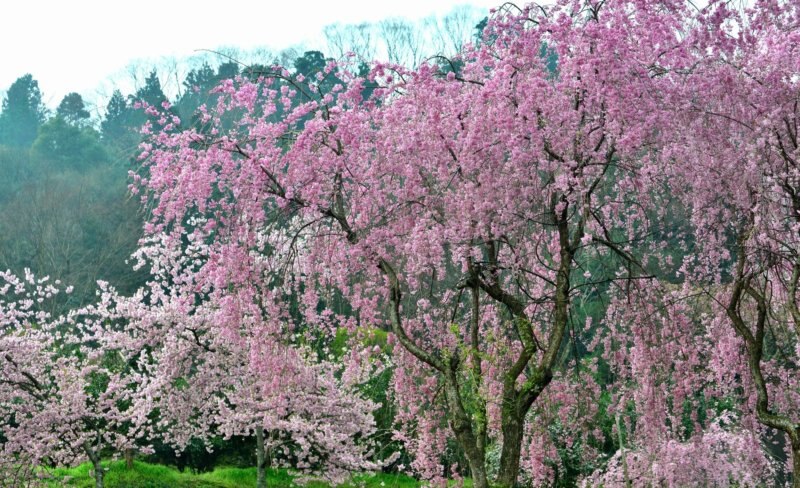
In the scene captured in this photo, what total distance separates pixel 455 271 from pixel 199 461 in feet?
34.8

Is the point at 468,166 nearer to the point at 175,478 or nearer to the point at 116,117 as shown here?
the point at 175,478

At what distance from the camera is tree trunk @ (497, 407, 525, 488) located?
22.0 ft

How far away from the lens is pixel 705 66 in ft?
22.8

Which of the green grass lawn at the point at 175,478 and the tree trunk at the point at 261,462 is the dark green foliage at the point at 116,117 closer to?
the green grass lawn at the point at 175,478

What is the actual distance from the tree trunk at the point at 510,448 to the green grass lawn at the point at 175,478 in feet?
28.2

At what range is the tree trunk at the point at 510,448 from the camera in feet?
22.0

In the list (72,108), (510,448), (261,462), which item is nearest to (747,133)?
(510,448)

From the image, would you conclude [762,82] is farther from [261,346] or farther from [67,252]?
[67,252]

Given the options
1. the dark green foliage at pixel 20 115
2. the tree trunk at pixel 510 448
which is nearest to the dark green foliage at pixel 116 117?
the dark green foliage at pixel 20 115

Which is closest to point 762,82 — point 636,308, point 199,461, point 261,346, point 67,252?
point 636,308

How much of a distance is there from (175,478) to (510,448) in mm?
10879

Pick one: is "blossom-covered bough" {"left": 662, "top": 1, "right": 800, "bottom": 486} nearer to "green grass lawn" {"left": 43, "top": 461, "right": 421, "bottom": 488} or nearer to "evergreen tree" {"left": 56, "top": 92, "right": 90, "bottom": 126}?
"green grass lawn" {"left": 43, "top": 461, "right": 421, "bottom": 488}

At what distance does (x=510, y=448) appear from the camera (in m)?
6.82

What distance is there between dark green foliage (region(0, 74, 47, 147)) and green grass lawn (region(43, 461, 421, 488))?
31002 millimetres
